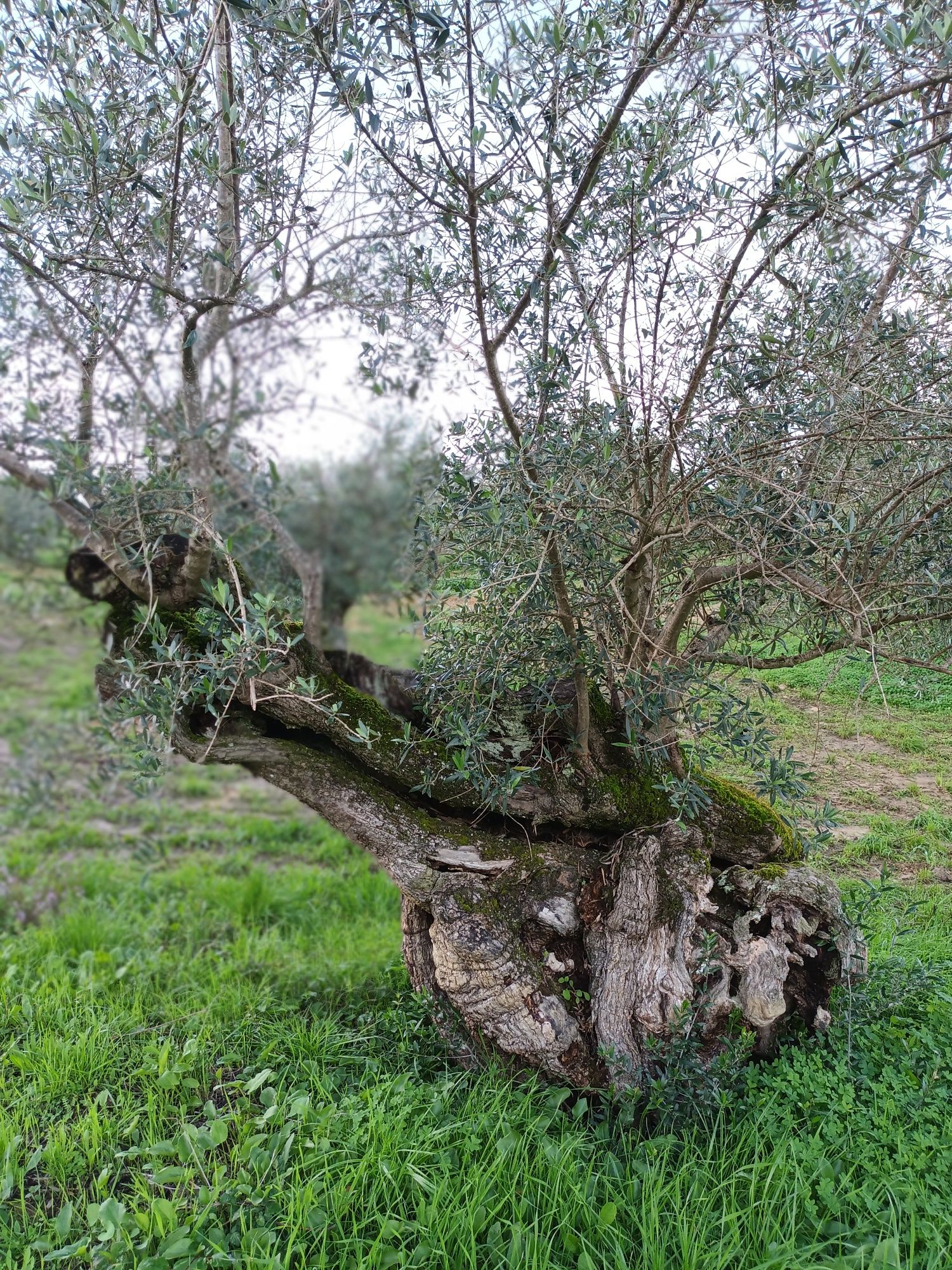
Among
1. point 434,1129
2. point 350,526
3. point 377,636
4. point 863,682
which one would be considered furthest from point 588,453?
point 377,636

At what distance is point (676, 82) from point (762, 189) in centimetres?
67

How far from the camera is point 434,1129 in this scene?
380 cm

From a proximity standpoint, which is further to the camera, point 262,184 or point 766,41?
point 262,184

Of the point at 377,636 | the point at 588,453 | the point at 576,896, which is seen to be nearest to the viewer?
the point at 588,453

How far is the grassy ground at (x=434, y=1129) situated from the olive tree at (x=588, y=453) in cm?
30

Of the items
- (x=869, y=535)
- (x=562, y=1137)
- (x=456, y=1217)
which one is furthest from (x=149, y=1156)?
(x=869, y=535)

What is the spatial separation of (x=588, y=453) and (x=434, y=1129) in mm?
3062

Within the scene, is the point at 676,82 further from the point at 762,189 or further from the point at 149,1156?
the point at 149,1156

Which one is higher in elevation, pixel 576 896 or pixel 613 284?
pixel 613 284

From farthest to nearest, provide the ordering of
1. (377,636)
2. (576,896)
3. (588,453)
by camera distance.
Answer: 1. (377,636)
2. (576,896)
3. (588,453)

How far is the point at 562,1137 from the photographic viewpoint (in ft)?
12.2

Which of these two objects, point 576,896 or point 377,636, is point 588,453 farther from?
point 377,636

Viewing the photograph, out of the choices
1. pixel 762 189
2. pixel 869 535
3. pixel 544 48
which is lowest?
pixel 869 535

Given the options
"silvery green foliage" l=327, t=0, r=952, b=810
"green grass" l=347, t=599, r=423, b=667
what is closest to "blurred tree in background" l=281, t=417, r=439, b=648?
"green grass" l=347, t=599, r=423, b=667
